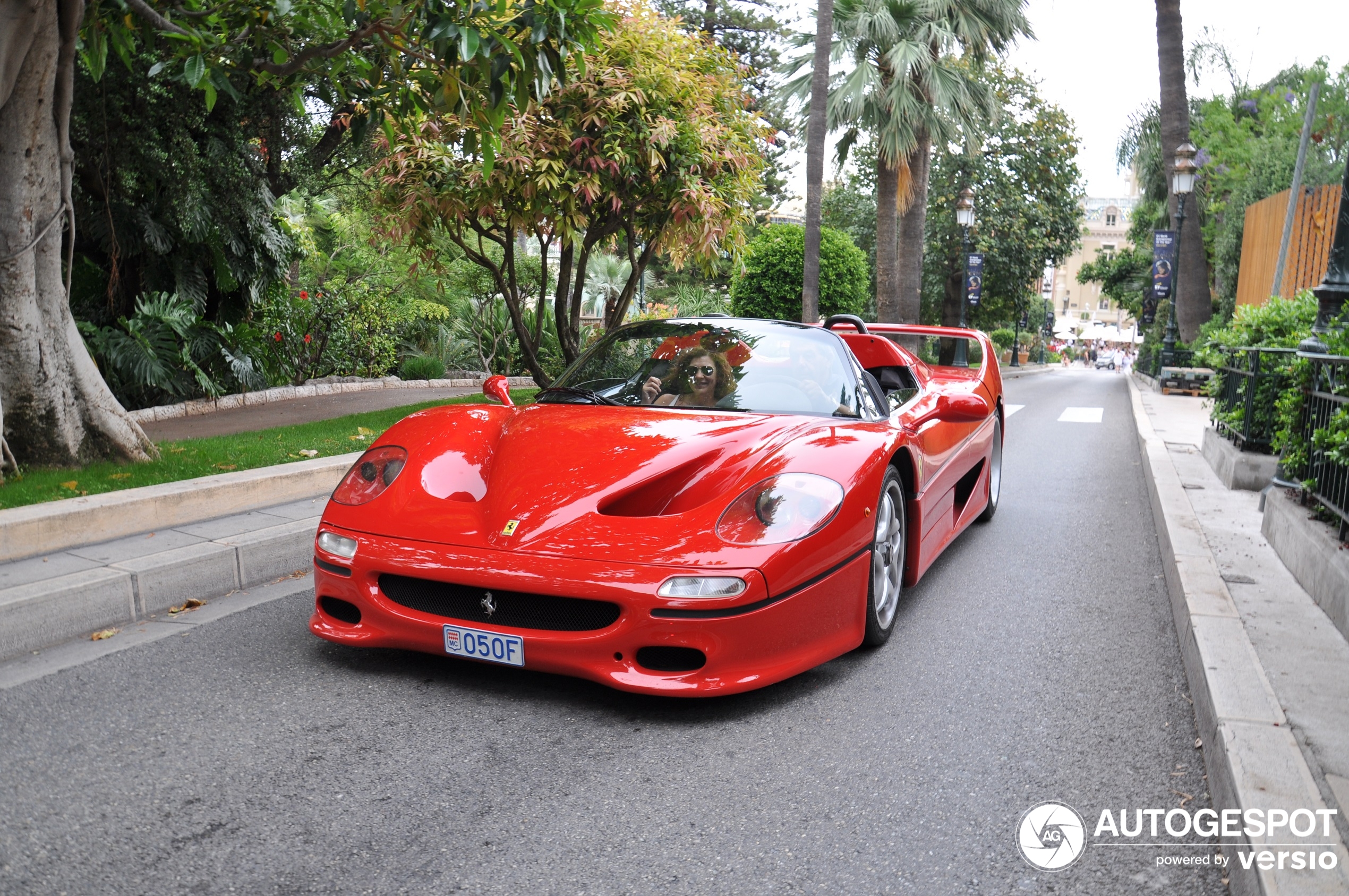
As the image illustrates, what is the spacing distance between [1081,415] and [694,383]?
1321 centimetres

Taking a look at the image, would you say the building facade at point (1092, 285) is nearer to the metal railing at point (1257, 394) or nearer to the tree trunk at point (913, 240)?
the tree trunk at point (913, 240)

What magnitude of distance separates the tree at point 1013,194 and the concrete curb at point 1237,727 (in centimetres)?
2786

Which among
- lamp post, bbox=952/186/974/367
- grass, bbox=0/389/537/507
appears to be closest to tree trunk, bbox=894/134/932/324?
lamp post, bbox=952/186/974/367

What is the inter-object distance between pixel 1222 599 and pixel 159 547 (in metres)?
4.88

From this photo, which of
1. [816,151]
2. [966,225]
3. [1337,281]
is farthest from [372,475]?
[966,225]

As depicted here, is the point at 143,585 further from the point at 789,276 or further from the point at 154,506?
the point at 789,276

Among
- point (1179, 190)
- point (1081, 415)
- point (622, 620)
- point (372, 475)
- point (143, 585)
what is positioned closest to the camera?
point (622, 620)

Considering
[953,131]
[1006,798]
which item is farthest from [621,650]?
[953,131]

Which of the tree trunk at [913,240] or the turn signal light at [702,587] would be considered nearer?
the turn signal light at [702,587]

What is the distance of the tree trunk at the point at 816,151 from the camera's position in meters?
Answer: 16.2

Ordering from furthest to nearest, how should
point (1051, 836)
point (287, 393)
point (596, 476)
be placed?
point (287, 393) → point (596, 476) → point (1051, 836)

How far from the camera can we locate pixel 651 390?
4.67 metres

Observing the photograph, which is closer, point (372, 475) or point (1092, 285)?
point (372, 475)

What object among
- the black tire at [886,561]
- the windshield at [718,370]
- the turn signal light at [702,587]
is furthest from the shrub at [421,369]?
the turn signal light at [702,587]
